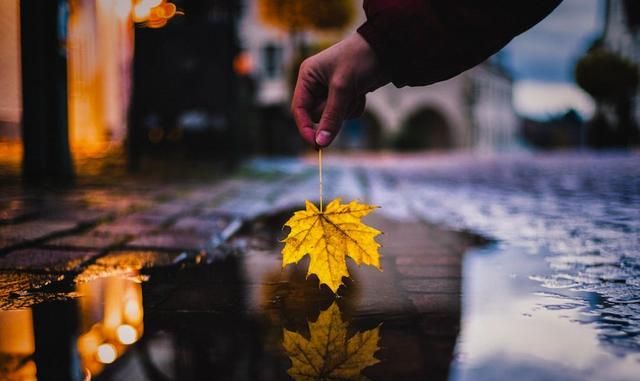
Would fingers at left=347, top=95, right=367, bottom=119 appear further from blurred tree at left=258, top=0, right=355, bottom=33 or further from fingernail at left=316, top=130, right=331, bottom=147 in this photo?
blurred tree at left=258, top=0, right=355, bottom=33

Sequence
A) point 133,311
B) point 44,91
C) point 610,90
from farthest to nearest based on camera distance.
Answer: point 610,90 < point 44,91 < point 133,311

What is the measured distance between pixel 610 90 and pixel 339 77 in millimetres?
18322

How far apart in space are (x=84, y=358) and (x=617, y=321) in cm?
131

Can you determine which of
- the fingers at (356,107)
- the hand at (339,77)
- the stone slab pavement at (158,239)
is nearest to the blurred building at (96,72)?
the stone slab pavement at (158,239)

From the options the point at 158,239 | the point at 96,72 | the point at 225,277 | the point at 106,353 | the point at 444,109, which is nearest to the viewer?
the point at 106,353

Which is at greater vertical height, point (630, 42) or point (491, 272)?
point (630, 42)

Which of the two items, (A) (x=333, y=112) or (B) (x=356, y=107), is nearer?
(A) (x=333, y=112)

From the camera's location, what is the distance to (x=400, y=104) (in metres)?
29.1

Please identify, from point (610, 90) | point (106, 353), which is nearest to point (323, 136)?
point (106, 353)

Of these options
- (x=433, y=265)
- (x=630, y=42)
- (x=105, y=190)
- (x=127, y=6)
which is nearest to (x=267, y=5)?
(x=127, y=6)

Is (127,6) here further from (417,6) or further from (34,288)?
(417,6)

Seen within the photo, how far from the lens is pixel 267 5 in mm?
18453

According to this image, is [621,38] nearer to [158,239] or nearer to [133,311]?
[158,239]

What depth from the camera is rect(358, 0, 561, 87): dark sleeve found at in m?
1.40
